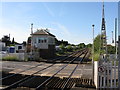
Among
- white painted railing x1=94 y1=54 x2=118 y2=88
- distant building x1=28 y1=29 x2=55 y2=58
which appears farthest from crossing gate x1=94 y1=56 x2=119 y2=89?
distant building x1=28 y1=29 x2=55 y2=58

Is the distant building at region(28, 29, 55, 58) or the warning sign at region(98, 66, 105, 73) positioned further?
the distant building at region(28, 29, 55, 58)

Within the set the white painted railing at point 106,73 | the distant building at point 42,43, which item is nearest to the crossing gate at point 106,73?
the white painted railing at point 106,73

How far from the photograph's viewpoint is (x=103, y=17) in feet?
77.8

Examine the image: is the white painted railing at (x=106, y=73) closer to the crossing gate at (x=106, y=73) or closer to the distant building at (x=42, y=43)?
the crossing gate at (x=106, y=73)

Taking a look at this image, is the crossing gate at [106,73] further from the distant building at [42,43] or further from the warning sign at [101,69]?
the distant building at [42,43]

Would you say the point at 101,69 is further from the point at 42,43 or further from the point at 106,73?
the point at 42,43

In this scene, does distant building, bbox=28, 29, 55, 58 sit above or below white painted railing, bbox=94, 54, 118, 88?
above

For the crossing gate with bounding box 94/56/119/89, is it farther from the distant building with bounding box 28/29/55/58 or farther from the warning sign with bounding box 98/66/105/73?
the distant building with bounding box 28/29/55/58

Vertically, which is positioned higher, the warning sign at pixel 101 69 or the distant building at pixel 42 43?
the distant building at pixel 42 43

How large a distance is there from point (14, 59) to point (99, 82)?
18.0 metres

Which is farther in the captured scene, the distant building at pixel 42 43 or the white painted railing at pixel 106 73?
the distant building at pixel 42 43

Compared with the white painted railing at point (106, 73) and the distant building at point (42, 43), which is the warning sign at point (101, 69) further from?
the distant building at point (42, 43)

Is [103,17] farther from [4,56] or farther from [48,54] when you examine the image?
[4,56]

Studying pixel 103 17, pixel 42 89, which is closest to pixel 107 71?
pixel 42 89
